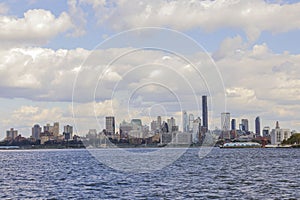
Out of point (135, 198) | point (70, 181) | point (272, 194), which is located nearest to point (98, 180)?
point (70, 181)

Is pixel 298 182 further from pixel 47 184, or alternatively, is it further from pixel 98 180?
pixel 47 184

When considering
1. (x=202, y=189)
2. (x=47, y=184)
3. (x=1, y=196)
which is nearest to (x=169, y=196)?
(x=202, y=189)

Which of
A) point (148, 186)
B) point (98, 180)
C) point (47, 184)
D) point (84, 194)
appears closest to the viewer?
point (84, 194)

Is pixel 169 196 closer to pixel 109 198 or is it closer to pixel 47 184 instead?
pixel 109 198

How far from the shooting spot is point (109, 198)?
7362 cm

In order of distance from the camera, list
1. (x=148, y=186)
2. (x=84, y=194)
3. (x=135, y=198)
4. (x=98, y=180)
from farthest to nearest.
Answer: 1. (x=98, y=180)
2. (x=148, y=186)
3. (x=84, y=194)
4. (x=135, y=198)

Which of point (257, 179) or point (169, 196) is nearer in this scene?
point (169, 196)

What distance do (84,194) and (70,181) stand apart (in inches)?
958

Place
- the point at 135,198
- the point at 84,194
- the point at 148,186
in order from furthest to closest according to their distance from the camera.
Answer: the point at 148,186 < the point at 84,194 < the point at 135,198

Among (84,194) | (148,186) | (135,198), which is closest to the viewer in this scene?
(135,198)

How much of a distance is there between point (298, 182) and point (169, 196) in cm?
2938

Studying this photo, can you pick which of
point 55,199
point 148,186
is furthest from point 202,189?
point 55,199

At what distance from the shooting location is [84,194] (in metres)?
78.8

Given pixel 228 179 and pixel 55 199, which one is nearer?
pixel 55 199
